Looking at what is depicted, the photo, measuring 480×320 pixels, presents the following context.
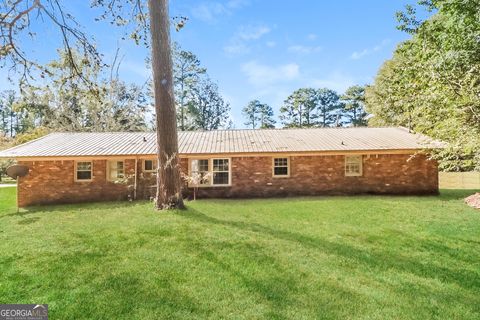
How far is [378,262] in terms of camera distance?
5.46 metres

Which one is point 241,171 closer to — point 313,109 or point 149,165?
point 149,165

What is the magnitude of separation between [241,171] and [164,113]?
519 cm

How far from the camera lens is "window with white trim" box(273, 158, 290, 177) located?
13.5m

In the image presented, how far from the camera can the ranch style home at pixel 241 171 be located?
513 inches

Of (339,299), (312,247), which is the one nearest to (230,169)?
(312,247)

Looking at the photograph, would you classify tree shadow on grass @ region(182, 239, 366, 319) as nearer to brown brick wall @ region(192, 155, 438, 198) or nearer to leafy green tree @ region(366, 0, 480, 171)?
leafy green tree @ region(366, 0, 480, 171)

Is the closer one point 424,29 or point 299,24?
point 424,29

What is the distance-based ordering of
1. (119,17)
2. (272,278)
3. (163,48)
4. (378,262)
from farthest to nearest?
(163,48), (119,17), (378,262), (272,278)

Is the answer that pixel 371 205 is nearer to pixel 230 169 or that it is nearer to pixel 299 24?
pixel 230 169

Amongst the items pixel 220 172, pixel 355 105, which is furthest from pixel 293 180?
pixel 355 105

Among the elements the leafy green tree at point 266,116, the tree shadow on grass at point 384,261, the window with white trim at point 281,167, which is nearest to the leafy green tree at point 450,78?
the tree shadow on grass at point 384,261

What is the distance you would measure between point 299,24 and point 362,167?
23.9ft

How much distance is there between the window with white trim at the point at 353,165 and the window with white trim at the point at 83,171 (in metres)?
12.5

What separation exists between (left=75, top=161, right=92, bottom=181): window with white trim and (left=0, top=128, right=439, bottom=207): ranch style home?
1.7 inches
